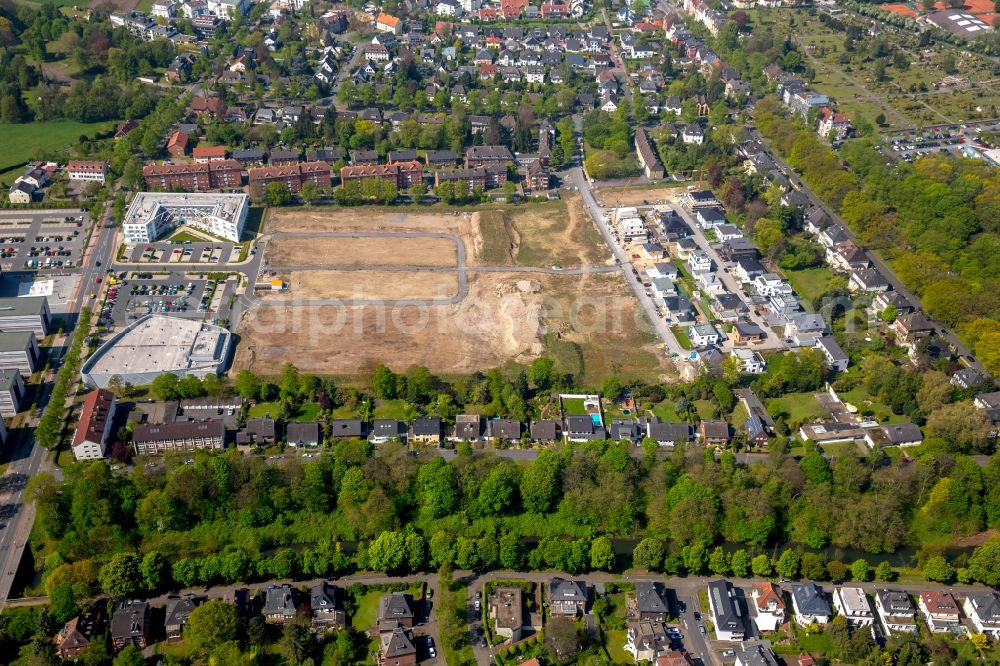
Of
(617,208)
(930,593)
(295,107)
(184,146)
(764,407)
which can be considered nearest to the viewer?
(930,593)

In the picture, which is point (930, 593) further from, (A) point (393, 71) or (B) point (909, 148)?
(A) point (393, 71)

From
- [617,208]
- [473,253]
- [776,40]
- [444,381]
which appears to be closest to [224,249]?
[473,253]

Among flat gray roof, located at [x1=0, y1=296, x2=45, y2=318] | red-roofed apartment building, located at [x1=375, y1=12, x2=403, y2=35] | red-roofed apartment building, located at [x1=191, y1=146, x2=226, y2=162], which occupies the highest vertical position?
flat gray roof, located at [x1=0, y1=296, x2=45, y2=318]

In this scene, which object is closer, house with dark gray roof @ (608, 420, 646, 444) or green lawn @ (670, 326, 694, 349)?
house with dark gray roof @ (608, 420, 646, 444)

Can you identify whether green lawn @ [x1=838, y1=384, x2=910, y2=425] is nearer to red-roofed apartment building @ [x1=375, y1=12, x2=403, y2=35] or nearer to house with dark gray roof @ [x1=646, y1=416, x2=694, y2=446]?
house with dark gray roof @ [x1=646, y1=416, x2=694, y2=446]

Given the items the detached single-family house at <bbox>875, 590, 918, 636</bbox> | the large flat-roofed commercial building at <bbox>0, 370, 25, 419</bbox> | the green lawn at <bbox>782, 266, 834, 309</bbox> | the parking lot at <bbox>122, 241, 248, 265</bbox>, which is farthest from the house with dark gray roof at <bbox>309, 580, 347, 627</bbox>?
the green lawn at <bbox>782, 266, 834, 309</bbox>

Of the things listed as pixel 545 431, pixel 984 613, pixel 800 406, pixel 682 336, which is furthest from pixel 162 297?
pixel 984 613
